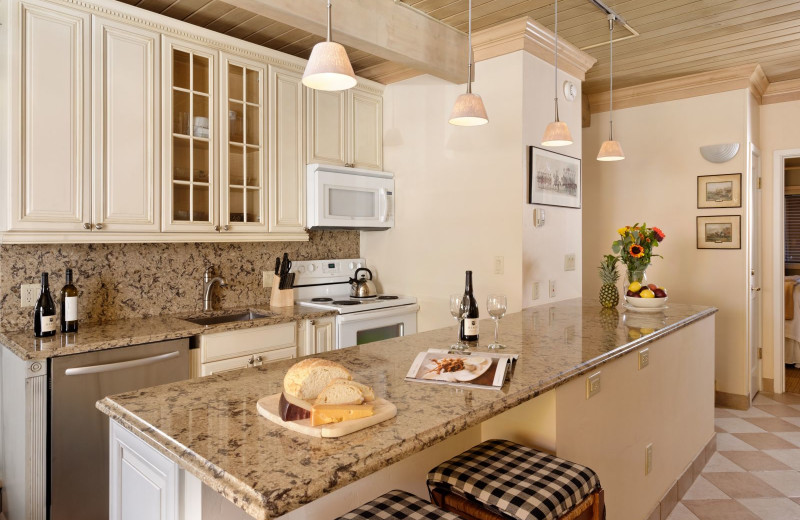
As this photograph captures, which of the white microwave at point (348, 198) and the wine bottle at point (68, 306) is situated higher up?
the white microwave at point (348, 198)

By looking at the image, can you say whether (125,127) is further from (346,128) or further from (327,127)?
(346,128)

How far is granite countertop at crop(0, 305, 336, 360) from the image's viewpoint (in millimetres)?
2102

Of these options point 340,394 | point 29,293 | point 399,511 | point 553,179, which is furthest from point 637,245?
point 29,293

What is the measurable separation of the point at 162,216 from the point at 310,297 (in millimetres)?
1255

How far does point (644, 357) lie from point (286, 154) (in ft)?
7.45

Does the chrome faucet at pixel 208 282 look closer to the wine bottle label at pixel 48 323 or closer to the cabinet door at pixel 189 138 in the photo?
the cabinet door at pixel 189 138

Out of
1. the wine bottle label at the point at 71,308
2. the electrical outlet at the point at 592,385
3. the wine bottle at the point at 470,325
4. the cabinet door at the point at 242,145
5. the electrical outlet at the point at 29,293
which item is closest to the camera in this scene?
the electrical outlet at the point at 592,385

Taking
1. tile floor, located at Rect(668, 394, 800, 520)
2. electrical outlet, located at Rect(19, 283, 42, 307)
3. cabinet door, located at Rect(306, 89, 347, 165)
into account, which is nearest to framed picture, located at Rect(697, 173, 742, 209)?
tile floor, located at Rect(668, 394, 800, 520)

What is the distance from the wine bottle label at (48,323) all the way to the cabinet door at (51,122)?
39 centimetres

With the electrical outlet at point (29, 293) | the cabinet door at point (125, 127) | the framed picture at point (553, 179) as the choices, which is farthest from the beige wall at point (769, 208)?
the electrical outlet at point (29, 293)

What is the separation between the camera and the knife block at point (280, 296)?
3357 mm

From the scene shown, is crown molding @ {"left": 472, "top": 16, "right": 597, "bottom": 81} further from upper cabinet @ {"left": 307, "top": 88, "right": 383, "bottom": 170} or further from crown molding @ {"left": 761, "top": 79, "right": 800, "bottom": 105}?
crown molding @ {"left": 761, "top": 79, "right": 800, "bottom": 105}

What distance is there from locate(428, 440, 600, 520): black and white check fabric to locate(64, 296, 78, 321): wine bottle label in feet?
6.16

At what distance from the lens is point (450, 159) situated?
3416 mm
